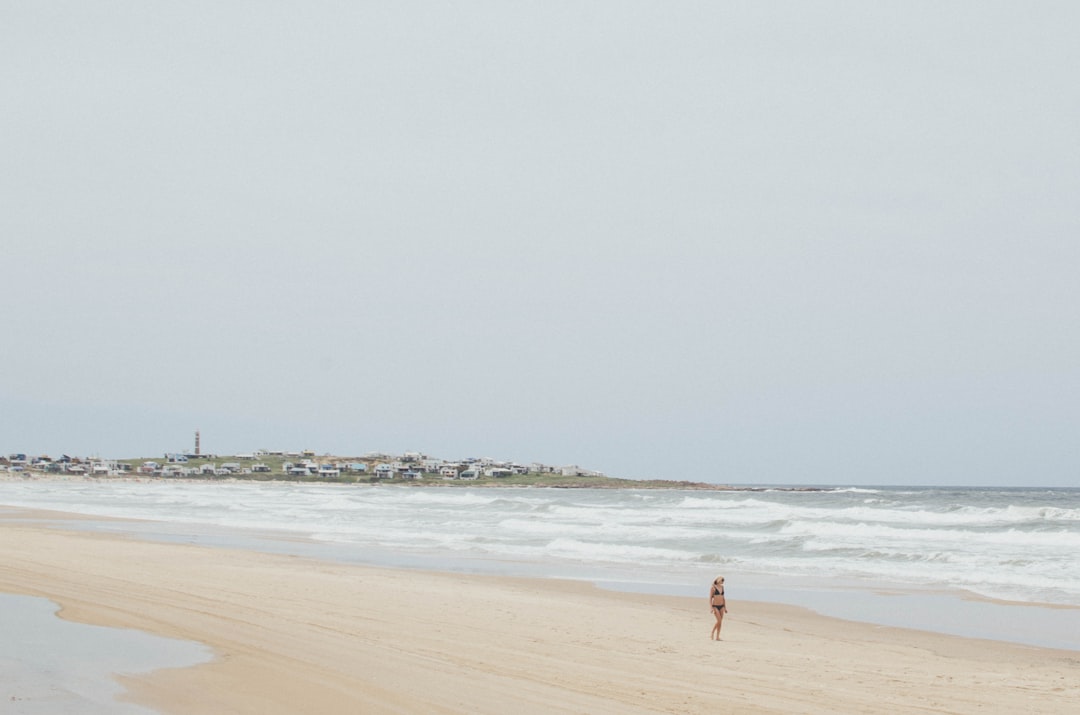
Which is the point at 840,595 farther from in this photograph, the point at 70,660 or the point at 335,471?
the point at 335,471

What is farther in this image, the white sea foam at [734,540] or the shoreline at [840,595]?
the white sea foam at [734,540]

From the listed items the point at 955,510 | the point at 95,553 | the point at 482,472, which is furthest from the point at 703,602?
the point at 482,472

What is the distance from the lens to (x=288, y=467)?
475ft

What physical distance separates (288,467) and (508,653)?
456ft

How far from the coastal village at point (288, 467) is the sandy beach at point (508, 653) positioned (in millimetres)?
124552

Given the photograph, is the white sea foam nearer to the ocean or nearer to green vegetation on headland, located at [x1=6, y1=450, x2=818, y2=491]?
the ocean

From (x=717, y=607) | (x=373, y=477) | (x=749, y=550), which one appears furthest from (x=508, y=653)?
(x=373, y=477)

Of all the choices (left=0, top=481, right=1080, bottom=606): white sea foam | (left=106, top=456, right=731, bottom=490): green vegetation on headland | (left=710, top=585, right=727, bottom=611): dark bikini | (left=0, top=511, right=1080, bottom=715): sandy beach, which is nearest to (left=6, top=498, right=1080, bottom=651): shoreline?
(left=0, top=511, right=1080, bottom=715): sandy beach

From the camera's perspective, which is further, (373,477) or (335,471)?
(335,471)

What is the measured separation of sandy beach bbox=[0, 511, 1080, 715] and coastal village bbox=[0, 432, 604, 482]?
125 metres

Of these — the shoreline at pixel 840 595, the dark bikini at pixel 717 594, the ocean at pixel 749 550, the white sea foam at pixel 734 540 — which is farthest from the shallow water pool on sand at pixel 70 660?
the white sea foam at pixel 734 540

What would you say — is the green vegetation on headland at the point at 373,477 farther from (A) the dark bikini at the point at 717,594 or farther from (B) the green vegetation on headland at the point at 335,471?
(A) the dark bikini at the point at 717,594

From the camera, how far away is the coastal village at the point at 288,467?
447ft

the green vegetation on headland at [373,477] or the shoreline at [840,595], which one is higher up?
the shoreline at [840,595]
